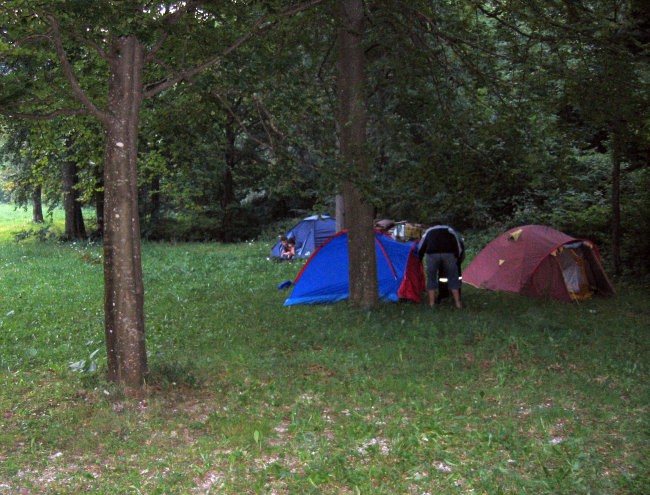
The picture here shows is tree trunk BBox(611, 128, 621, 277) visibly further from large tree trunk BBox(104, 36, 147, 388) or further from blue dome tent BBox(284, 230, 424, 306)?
large tree trunk BBox(104, 36, 147, 388)

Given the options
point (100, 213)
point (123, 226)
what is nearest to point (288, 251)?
point (100, 213)

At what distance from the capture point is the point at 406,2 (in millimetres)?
9492

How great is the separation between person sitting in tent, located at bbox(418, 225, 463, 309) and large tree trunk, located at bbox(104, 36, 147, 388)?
582 centimetres

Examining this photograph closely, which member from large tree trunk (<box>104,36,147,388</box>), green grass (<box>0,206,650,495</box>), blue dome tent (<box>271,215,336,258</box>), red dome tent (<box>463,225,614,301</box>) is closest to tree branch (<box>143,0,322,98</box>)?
large tree trunk (<box>104,36,147,388</box>)

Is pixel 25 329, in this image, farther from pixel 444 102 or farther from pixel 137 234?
pixel 444 102

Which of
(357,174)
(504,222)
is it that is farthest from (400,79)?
(504,222)

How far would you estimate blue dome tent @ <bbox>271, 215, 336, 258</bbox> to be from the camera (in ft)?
62.8

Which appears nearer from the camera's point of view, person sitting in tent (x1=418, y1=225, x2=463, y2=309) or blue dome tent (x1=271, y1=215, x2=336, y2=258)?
person sitting in tent (x1=418, y1=225, x2=463, y2=309)

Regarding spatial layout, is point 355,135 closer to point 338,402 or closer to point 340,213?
point 338,402

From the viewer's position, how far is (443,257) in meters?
10.8

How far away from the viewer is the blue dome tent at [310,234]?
19.2m

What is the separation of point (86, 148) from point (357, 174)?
13.0 feet

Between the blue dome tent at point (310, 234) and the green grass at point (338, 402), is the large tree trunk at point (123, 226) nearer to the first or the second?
the green grass at point (338, 402)

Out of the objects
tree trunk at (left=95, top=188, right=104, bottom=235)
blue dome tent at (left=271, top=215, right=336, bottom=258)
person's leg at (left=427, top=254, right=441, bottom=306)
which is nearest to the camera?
person's leg at (left=427, top=254, right=441, bottom=306)
